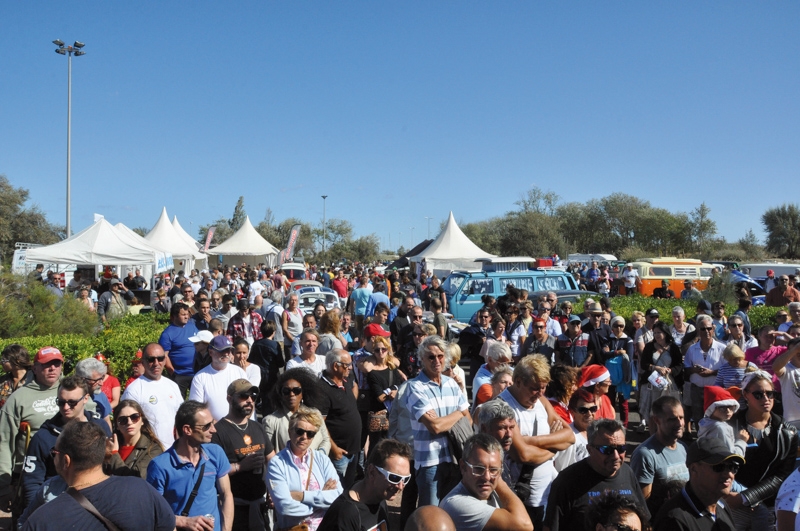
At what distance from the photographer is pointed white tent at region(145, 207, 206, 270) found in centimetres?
3322

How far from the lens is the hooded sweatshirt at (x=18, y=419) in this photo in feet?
14.9

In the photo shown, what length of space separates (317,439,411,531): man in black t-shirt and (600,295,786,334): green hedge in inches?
377

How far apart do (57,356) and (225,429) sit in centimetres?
155

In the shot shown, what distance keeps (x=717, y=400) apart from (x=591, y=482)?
→ 1.99 meters

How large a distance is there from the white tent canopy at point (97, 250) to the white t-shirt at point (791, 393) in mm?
17496

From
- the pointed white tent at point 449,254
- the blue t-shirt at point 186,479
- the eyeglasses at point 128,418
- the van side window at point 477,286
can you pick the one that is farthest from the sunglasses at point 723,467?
the pointed white tent at point 449,254

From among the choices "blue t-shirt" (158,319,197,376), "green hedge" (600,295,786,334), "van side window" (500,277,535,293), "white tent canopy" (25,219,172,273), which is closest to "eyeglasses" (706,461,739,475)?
"blue t-shirt" (158,319,197,376)

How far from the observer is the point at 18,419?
4.64m

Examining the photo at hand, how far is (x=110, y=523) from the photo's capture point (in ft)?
9.30

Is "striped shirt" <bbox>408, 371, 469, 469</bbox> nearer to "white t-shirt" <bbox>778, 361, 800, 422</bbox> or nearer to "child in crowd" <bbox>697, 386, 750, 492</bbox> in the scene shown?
"child in crowd" <bbox>697, 386, 750, 492</bbox>

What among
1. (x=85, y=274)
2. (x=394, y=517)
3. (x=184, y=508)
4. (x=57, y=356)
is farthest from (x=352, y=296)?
(x=85, y=274)

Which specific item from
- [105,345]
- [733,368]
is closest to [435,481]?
[733,368]

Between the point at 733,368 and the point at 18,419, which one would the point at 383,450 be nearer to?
the point at 18,419

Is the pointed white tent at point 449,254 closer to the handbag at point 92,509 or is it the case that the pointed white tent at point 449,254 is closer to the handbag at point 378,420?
the handbag at point 378,420
